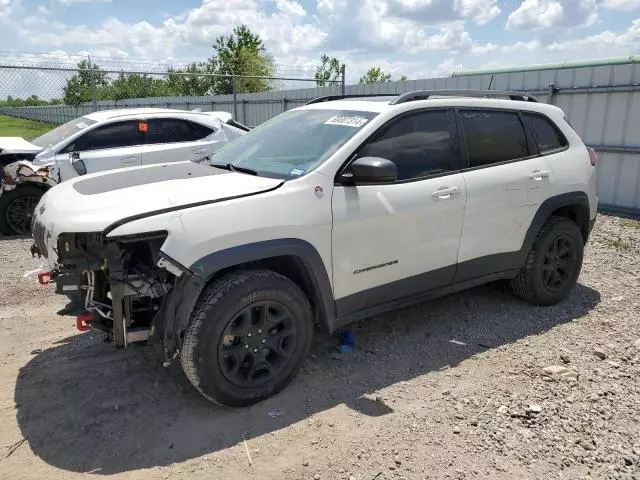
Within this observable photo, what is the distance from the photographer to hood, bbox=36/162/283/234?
2953mm

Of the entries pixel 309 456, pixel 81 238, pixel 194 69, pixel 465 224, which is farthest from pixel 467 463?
pixel 194 69

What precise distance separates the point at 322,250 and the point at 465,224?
51.4 inches

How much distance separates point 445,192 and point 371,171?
2.71ft

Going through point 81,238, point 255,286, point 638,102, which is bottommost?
point 255,286

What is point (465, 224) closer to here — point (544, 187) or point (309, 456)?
point (544, 187)

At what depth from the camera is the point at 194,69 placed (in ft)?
103

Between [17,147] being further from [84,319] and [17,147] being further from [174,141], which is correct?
[84,319]

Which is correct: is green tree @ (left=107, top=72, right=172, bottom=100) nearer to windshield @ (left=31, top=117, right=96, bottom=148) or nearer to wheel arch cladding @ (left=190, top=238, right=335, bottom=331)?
windshield @ (left=31, top=117, right=96, bottom=148)

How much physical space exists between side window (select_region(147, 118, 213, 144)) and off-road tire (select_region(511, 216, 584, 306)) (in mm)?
5468

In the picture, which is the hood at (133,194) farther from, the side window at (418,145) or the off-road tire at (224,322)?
the side window at (418,145)

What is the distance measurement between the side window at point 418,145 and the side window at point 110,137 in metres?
5.38

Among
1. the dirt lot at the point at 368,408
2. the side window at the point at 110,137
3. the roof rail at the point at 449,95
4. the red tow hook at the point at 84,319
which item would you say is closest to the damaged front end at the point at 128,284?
the red tow hook at the point at 84,319

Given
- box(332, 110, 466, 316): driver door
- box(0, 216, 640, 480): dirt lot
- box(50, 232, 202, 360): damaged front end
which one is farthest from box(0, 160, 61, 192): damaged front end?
box(332, 110, 466, 316): driver door

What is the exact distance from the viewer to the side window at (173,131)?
8.19 metres
